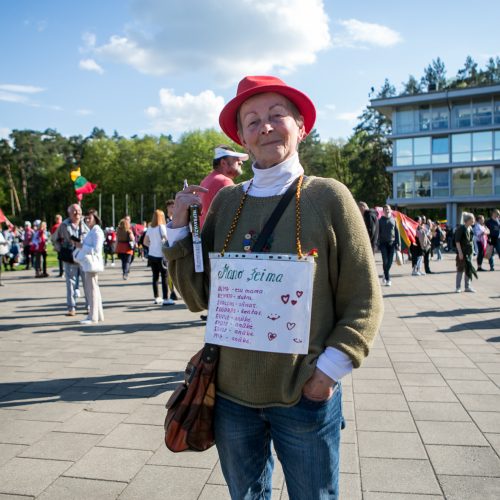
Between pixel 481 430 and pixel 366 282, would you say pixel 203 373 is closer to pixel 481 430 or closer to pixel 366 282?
pixel 366 282

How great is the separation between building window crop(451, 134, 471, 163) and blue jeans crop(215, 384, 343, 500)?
49.8m

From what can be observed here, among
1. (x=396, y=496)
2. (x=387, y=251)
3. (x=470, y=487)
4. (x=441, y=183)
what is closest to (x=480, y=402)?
(x=470, y=487)

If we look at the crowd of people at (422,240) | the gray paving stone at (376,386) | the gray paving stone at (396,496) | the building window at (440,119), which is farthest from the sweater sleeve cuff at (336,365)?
the building window at (440,119)

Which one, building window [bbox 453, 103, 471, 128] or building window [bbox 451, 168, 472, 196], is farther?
building window [bbox 453, 103, 471, 128]

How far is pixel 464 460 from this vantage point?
325 cm

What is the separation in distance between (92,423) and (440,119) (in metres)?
50.0

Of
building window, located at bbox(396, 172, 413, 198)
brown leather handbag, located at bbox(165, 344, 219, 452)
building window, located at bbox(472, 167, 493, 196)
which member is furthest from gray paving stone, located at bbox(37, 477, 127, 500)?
building window, located at bbox(472, 167, 493, 196)

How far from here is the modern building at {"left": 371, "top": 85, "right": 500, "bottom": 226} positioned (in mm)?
46406

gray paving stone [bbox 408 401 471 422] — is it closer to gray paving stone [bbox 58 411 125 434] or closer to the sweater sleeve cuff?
gray paving stone [bbox 58 411 125 434]

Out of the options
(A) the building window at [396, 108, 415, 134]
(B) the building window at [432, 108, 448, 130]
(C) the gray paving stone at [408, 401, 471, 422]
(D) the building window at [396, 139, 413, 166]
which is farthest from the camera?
(A) the building window at [396, 108, 415, 134]

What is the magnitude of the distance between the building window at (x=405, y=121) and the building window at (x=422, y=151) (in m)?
1.38

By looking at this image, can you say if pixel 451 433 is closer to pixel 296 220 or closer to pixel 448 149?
pixel 296 220

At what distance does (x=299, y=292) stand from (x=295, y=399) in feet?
1.16

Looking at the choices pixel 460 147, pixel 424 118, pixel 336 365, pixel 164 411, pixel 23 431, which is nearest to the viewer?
pixel 336 365
